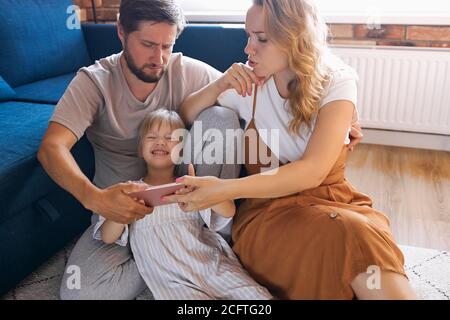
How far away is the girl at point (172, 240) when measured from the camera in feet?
4.41

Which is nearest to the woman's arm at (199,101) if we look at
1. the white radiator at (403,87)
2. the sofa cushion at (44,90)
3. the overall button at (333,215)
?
the overall button at (333,215)

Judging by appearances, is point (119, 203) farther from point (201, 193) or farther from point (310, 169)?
point (310, 169)

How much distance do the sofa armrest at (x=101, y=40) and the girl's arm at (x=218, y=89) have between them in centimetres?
107

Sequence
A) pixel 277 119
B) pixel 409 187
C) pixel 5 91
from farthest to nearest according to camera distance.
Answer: pixel 409 187
pixel 5 91
pixel 277 119

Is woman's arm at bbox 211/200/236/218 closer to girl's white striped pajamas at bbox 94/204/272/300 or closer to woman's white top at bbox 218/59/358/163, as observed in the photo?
girl's white striped pajamas at bbox 94/204/272/300

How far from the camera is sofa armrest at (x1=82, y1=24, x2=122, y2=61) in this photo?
245 centimetres

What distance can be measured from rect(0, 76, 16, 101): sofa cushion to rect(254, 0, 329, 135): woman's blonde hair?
1.22 metres

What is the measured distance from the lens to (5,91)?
6.53ft

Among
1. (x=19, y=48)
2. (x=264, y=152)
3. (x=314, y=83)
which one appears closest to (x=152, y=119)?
(x=264, y=152)

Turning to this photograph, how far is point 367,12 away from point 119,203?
6.21ft

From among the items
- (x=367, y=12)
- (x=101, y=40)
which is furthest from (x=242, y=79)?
(x=367, y=12)

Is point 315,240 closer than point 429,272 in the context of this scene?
Yes

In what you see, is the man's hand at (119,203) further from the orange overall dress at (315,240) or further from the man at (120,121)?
the orange overall dress at (315,240)
